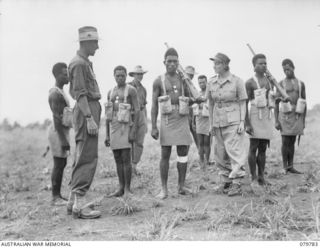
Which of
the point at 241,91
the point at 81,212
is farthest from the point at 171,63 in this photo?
the point at 81,212

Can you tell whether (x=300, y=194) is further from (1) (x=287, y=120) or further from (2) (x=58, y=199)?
(2) (x=58, y=199)

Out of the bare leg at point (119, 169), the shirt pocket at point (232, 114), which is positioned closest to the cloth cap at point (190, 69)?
the shirt pocket at point (232, 114)

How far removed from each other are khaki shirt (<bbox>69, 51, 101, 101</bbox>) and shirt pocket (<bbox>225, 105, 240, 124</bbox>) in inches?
80.1

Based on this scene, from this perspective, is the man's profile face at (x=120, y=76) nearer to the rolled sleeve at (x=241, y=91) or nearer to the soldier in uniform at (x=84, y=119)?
the soldier in uniform at (x=84, y=119)

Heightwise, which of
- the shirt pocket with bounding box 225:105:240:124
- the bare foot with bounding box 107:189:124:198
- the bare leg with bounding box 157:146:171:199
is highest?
the shirt pocket with bounding box 225:105:240:124

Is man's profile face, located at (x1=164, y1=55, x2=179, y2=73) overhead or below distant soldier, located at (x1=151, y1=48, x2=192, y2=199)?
overhead

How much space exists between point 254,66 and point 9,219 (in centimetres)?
419

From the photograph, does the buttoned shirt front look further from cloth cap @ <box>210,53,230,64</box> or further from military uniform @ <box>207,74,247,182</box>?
cloth cap @ <box>210,53,230,64</box>

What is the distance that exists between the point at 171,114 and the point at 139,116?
1.65 m

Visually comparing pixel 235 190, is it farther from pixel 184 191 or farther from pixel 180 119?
pixel 180 119

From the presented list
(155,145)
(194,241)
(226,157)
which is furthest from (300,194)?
(155,145)

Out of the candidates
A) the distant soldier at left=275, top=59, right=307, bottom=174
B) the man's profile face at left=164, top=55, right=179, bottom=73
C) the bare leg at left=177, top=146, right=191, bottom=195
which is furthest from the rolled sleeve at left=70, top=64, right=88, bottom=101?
the distant soldier at left=275, top=59, right=307, bottom=174

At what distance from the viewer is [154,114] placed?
6.30 metres

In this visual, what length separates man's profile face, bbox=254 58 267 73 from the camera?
21.6ft
